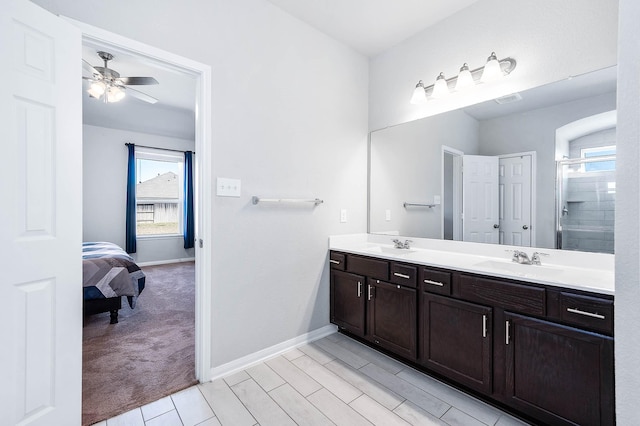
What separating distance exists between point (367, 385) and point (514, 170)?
1822 mm

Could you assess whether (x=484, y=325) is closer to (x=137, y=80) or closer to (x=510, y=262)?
(x=510, y=262)

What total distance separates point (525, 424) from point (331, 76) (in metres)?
2.86

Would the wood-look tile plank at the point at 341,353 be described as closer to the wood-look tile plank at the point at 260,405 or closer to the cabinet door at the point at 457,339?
the cabinet door at the point at 457,339

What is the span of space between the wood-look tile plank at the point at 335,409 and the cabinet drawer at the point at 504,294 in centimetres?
95

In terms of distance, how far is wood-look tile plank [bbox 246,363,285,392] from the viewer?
6.24 feet

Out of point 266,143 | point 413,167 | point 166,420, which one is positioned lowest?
point 166,420

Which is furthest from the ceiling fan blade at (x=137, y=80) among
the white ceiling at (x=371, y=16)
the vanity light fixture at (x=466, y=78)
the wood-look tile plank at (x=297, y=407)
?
the wood-look tile plank at (x=297, y=407)

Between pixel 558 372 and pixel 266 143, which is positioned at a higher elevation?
pixel 266 143

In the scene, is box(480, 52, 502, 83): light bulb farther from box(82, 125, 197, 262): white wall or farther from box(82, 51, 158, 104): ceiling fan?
box(82, 125, 197, 262): white wall

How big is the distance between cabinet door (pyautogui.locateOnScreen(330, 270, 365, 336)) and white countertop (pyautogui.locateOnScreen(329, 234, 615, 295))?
0.83ft

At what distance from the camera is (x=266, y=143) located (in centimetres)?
223

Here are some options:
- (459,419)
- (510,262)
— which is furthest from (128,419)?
(510,262)

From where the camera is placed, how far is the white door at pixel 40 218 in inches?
47.9

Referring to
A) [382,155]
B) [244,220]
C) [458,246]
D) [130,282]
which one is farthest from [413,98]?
[130,282]
